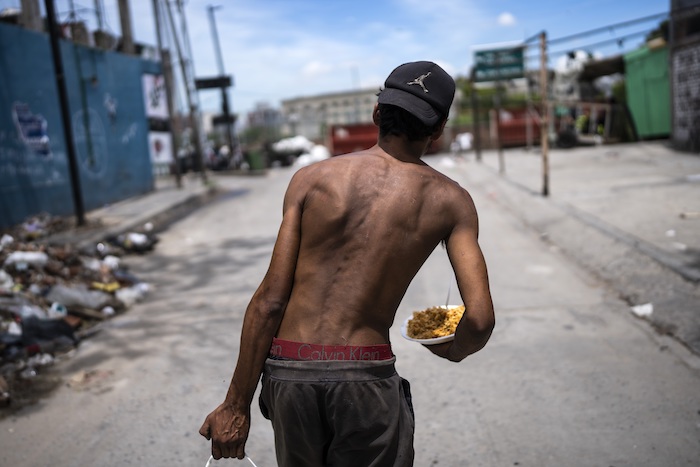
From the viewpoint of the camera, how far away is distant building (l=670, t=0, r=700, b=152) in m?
15.9

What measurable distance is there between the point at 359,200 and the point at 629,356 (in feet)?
11.0

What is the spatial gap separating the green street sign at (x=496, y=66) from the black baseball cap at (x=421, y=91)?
18819 millimetres

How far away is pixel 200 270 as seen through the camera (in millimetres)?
7988

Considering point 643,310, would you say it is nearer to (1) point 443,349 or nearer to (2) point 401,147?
(1) point 443,349

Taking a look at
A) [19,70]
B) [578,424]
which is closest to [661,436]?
[578,424]

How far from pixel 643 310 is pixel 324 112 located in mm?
42149

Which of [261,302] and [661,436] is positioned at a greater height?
[261,302]

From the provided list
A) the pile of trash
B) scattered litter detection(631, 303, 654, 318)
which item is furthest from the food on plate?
scattered litter detection(631, 303, 654, 318)

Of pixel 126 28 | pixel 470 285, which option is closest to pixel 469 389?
pixel 470 285

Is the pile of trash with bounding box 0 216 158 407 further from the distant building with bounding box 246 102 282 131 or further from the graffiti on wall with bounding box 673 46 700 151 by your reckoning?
the distant building with bounding box 246 102 282 131

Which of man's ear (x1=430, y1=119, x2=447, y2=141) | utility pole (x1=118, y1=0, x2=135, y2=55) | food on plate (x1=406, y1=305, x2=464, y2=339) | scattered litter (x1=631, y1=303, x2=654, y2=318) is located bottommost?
scattered litter (x1=631, y1=303, x2=654, y2=318)

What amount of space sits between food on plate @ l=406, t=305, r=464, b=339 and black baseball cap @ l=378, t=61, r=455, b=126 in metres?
0.63

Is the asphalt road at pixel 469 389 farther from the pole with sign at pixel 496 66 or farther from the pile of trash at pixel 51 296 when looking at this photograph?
the pole with sign at pixel 496 66

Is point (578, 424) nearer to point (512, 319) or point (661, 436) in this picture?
point (661, 436)
